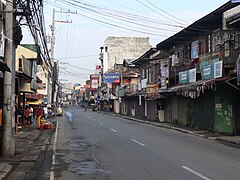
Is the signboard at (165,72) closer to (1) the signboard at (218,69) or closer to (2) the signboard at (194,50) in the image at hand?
(2) the signboard at (194,50)

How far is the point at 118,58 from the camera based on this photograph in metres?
92.9

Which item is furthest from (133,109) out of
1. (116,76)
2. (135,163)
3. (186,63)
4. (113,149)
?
(135,163)

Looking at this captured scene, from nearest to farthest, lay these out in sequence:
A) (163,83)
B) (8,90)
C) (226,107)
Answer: (8,90), (226,107), (163,83)

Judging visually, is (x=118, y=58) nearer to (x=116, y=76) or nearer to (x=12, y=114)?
(x=116, y=76)

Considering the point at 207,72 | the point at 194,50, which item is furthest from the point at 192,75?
the point at 194,50

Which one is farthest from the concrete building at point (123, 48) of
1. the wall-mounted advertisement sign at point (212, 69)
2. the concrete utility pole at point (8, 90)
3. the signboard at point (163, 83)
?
the concrete utility pole at point (8, 90)

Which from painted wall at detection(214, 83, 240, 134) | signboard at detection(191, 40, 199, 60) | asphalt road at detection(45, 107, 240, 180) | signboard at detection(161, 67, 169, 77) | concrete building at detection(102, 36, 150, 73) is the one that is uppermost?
concrete building at detection(102, 36, 150, 73)

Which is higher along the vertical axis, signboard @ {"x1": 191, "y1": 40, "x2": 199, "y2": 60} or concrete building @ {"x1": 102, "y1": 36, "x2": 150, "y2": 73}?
concrete building @ {"x1": 102, "y1": 36, "x2": 150, "y2": 73}

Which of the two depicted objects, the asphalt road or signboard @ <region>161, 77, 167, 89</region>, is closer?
the asphalt road

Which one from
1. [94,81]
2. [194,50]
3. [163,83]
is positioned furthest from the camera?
[94,81]

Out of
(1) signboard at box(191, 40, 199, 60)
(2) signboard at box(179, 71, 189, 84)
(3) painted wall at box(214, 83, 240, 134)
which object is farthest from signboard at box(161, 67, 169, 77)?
(3) painted wall at box(214, 83, 240, 134)

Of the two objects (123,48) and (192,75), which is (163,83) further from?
(123,48)

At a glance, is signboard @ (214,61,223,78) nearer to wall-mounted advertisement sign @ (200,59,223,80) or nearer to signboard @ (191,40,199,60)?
wall-mounted advertisement sign @ (200,59,223,80)

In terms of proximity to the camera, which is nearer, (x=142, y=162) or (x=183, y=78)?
(x=142, y=162)
